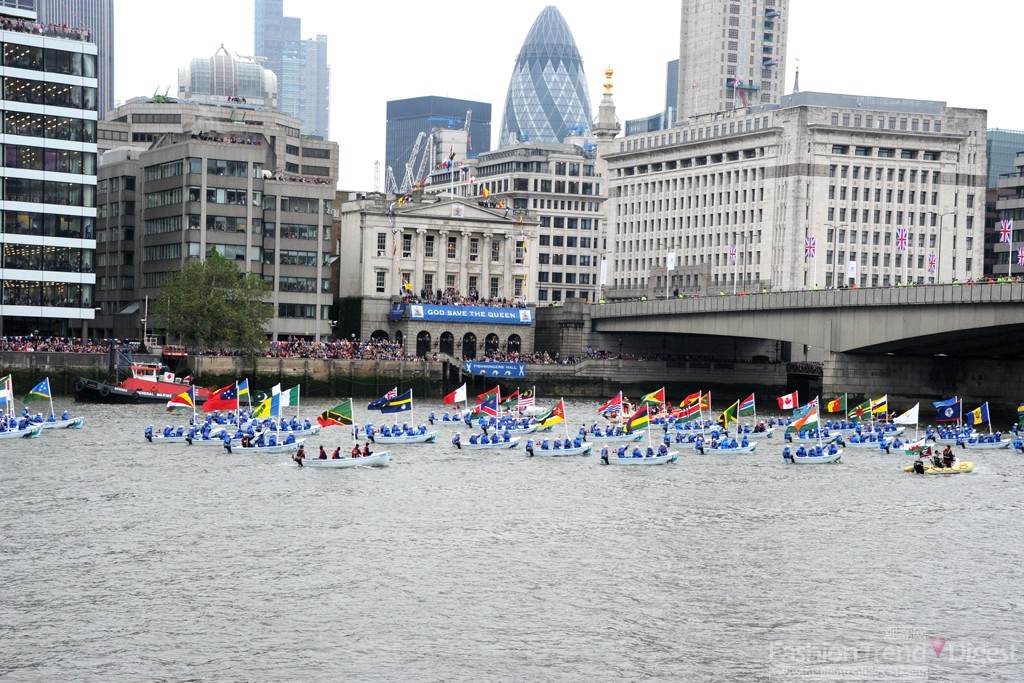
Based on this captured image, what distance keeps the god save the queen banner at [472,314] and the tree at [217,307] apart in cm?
2230

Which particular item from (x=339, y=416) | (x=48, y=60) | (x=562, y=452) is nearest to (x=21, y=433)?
(x=339, y=416)

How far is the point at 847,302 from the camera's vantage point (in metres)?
131

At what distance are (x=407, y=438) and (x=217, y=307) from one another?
1733 inches

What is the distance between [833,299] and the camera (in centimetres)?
13238

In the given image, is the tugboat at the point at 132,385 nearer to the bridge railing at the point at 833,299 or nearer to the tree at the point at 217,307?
the tree at the point at 217,307

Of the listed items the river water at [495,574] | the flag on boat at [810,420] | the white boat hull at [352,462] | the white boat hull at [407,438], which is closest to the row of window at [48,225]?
the white boat hull at [407,438]

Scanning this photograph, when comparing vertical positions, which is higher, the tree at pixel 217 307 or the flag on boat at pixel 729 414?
the tree at pixel 217 307

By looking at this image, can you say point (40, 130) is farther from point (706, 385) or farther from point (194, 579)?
point (194, 579)

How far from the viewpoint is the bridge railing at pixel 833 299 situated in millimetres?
118250

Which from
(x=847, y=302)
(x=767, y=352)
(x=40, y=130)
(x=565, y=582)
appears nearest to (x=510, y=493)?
(x=565, y=582)

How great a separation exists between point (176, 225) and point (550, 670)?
12316 cm

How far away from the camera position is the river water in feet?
148

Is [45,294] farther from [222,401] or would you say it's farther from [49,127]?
[222,401]

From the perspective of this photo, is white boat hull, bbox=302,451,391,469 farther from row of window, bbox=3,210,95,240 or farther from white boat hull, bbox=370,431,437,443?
row of window, bbox=3,210,95,240
